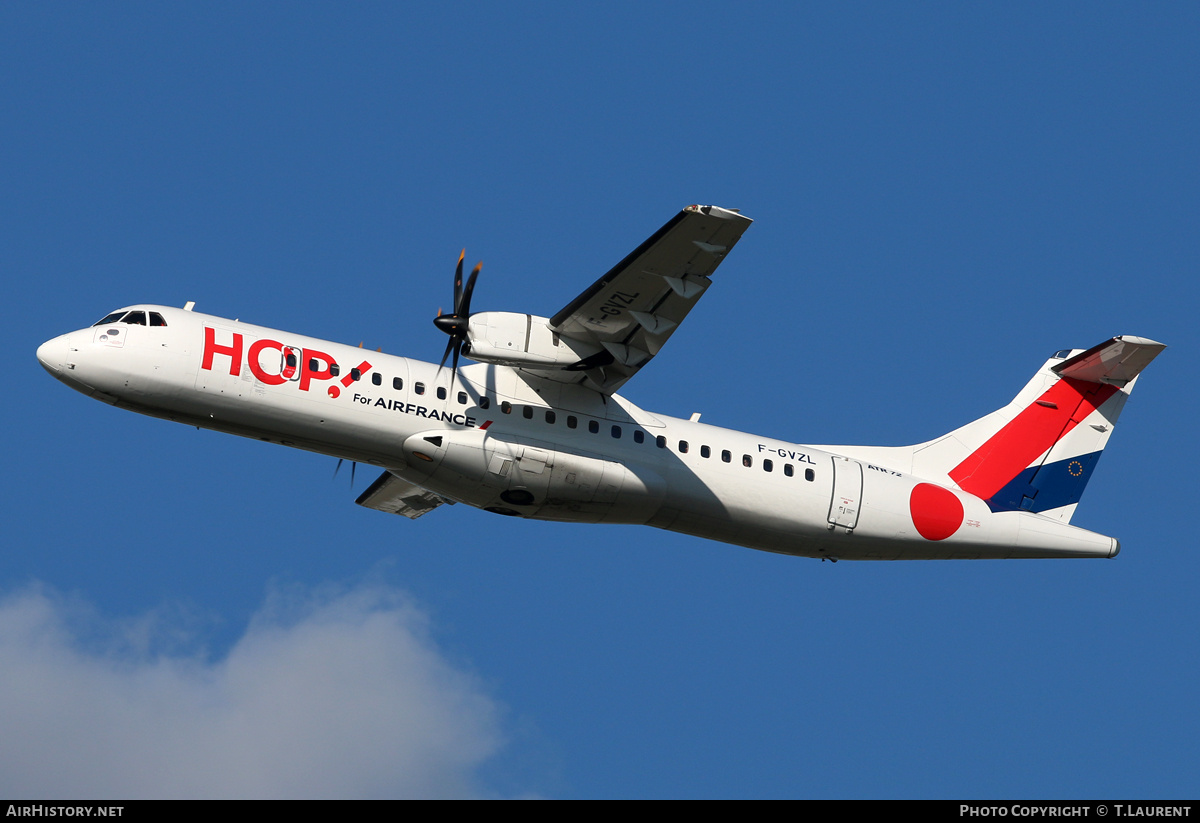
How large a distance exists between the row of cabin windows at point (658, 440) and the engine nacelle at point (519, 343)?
119cm

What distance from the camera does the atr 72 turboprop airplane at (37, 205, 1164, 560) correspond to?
77.2 feet

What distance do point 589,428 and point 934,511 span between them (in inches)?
320

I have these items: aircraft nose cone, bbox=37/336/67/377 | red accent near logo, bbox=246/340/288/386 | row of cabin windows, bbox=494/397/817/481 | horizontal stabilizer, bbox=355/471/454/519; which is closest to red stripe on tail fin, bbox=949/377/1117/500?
row of cabin windows, bbox=494/397/817/481

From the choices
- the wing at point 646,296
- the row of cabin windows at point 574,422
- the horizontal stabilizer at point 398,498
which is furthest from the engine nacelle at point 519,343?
the horizontal stabilizer at point 398,498

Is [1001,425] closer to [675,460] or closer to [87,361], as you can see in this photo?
[675,460]

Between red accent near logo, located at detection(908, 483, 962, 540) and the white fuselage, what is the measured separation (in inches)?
4.2

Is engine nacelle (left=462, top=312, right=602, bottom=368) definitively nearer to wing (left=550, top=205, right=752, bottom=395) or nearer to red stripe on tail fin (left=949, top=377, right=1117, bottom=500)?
wing (left=550, top=205, right=752, bottom=395)

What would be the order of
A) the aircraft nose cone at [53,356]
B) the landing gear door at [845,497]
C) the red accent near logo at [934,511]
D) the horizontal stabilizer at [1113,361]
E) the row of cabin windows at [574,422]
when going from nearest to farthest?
the aircraft nose cone at [53,356] < the row of cabin windows at [574,422] < the landing gear door at [845,497] < the red accent near logo at [934,511] < the horizontal stabilizer at [1113,361]

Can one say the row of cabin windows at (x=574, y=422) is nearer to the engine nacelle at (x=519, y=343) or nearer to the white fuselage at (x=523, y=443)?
the white fuselage at (x=523, y=443)

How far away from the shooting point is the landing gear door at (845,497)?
26891mm

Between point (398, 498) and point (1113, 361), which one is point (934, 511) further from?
point (398, 498)
